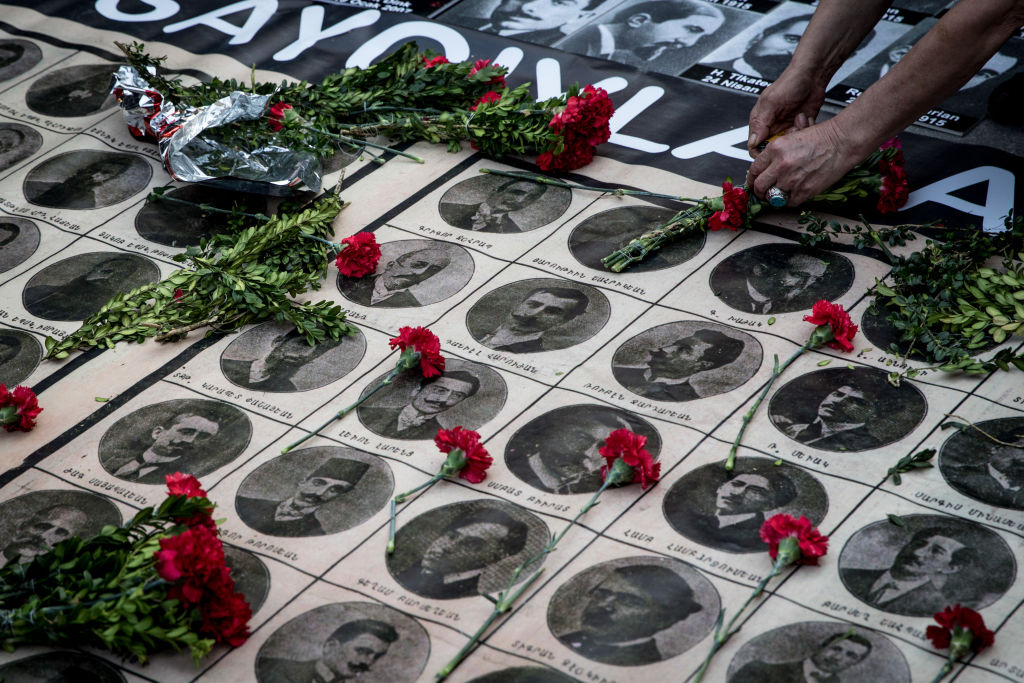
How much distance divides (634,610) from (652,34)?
1.69m

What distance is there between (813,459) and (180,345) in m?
1.03

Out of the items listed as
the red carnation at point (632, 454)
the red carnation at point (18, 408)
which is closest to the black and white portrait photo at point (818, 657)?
the red carnation at point (632, 454)

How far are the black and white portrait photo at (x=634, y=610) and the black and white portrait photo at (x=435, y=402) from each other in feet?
1.12

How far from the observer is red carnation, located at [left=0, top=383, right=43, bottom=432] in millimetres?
1558

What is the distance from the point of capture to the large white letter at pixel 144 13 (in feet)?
8.85

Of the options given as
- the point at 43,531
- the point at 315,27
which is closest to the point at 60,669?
the point at 43,531

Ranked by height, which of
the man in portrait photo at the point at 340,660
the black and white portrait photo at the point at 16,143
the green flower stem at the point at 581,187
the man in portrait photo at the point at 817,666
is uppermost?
the black and white portrait photo at the point at 16,143

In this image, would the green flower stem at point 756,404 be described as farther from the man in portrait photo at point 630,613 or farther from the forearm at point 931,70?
the forearm at point 931,70

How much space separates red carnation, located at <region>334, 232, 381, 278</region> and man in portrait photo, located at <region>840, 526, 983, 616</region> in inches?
37.5

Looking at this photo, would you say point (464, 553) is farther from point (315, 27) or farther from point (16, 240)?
point (315, 27)

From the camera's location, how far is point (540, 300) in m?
1.78

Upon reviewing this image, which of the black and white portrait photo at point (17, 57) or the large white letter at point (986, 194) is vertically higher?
the black and white portrait photo at point (17, 57)

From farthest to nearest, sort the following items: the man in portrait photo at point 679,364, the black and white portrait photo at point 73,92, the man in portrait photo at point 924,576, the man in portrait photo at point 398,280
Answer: the black and white portrait photo at point 73,92
the man in portrait photo at point 398,280
the man in portrait photo at point 679,364
the man in portrait photo at point 924,576

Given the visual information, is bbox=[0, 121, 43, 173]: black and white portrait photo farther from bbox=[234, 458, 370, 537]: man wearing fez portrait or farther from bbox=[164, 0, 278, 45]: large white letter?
bbox=[234, 458, 370, 537]: man wearing fez portrait
